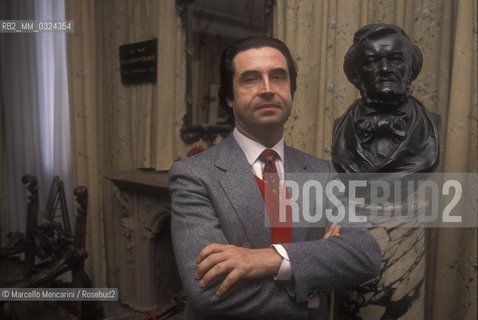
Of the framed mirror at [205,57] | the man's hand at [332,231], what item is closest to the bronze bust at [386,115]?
the man's hand at [332,231]

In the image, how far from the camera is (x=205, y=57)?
2594 millimetres

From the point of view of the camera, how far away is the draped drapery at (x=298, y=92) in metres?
1.51

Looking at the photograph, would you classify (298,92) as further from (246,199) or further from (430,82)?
(246,199)

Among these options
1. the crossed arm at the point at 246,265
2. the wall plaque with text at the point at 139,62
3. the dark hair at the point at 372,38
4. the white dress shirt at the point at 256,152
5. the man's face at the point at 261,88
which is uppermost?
the wall plaque with text at the point at 139,62

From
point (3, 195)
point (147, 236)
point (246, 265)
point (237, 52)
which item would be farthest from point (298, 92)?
point (3, 195)

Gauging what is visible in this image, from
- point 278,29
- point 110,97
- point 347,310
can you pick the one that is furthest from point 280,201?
point 110,97

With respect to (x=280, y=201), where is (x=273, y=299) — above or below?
below

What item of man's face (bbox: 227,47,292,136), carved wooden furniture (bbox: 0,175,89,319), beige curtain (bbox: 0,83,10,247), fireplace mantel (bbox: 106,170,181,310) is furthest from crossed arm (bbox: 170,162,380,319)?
beige curtain (bbox: 0,83,10,247)

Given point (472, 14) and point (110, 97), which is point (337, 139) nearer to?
point (472, 14)

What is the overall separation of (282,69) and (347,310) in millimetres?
887

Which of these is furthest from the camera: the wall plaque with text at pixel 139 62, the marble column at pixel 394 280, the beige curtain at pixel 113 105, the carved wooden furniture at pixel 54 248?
the wall plaque with text at pixel 139 62

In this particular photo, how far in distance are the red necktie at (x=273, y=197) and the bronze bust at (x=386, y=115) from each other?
0.36m

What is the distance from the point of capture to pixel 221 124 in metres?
2.63

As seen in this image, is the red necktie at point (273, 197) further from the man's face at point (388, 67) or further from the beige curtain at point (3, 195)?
the beige curtain at point (3, 195)
